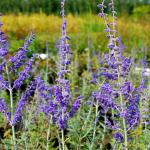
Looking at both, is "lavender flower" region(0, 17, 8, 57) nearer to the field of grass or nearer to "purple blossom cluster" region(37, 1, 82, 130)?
the field of grass

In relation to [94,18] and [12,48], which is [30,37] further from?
[94,18]

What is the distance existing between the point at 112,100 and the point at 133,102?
0.56 feet

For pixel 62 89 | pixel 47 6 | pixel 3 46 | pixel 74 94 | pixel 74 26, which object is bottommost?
pixel 47 6

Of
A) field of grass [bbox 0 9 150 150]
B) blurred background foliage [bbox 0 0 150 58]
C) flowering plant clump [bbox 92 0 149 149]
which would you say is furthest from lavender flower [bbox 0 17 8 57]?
blurred background foliage [bbox 0 0 150 58]

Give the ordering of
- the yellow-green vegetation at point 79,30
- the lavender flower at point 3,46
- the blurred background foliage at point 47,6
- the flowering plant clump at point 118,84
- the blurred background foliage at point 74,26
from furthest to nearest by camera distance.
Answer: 1. the blurred background foliage at point 47,6
2. the yellow-green vegetation at point 79,30
3. the blurred background foliage at point 74,26
4. the lavender flower at point 3,46
5. the flowering plant clump at point 118,84

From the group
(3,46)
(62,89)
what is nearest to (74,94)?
(3,46)

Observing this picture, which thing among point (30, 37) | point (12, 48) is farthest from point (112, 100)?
point (12, 48)

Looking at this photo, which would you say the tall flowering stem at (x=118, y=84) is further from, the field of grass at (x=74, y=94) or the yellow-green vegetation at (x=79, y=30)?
the yellow-green vegetation at (x=79, y=30)

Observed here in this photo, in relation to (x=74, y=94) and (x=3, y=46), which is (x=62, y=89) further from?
(x=74, y=94)

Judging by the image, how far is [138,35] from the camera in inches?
596

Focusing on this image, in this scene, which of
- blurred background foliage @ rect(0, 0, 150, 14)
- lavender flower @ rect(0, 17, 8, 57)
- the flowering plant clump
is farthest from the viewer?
blurred background foliage @ rect(0, 0, 150, 14)

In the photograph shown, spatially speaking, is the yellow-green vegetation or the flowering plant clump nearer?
the flowering plant clump

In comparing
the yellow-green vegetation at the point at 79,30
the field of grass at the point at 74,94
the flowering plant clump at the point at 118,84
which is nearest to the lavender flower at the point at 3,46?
the field of grass at the point at 74,94

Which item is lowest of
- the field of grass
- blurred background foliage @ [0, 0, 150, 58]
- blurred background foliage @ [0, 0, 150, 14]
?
blurred background foliage @ [0, 0, 150, 14]
